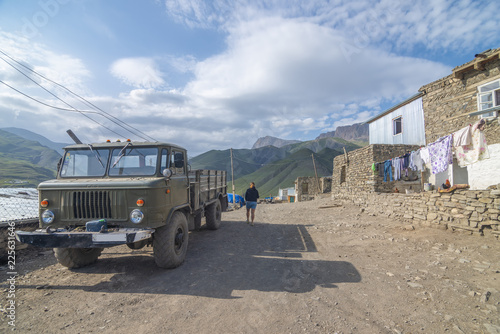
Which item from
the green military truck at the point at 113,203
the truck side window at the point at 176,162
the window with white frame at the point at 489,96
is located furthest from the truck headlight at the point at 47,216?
the window with white frame at the point at 489,96

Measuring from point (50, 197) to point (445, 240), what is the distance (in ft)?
31.5

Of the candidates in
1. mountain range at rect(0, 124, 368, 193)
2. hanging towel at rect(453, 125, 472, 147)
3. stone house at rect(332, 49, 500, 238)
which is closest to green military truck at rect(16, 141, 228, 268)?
mountain range at rect(0, 124, 368, 193)

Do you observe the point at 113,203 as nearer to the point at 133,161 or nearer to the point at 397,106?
the point at 133,161

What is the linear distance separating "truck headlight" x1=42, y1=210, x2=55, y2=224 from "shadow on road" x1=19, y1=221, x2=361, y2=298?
3.78ft

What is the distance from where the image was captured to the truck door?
512cm

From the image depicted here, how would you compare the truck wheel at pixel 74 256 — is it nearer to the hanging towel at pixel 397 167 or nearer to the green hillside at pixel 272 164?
the green hillside at pixel 272 164

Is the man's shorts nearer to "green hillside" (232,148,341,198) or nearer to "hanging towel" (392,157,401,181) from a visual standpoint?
"hanging towel" (392,157,401,181)

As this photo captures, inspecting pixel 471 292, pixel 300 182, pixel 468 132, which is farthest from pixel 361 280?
pixel 300 182

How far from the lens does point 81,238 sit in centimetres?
379

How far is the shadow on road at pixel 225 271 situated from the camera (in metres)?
4.09

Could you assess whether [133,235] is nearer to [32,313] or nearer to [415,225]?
[32,313]

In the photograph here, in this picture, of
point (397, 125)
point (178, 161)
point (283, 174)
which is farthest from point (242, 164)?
point (178, 161)

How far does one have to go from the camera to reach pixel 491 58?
32.1ft

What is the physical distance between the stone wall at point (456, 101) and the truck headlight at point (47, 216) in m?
14.7
